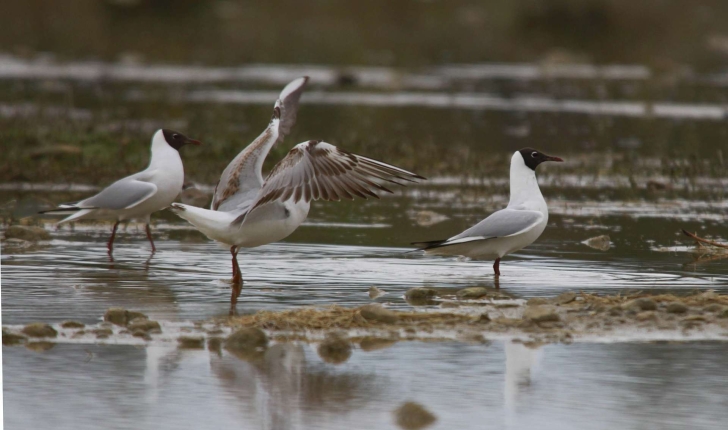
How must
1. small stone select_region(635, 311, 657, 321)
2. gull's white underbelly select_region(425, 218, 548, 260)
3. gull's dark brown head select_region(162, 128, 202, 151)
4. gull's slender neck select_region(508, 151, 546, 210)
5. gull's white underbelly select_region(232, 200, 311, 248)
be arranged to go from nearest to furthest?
small stone select_region(635, 311, 657, 321) < gull's white underbelly select_region(232, 200, 311, 248) < gull's white underbelly select_region(425, 218, 548, 260) < gull's slender neck select_region(508, 151, 546, 210) < gull's dark brown head select_region(162, 128, 202, 151)

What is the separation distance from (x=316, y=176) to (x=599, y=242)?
3696 mm

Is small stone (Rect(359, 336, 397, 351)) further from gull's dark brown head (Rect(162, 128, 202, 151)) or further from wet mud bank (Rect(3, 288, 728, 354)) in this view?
gull's dark brown head (Rect(162, 128, 202, 151))

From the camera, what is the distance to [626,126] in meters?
Answer: 23.0

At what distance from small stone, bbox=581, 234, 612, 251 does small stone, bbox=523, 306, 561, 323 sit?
12.1ft

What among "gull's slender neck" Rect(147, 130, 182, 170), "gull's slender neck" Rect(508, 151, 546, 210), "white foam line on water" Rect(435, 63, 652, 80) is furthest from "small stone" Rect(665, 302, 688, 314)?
"white foam line on water" Rect(435, 63, 652, 80)

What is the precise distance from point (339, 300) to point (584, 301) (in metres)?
1.74

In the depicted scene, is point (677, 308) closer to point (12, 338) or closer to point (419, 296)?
point (419, 296)

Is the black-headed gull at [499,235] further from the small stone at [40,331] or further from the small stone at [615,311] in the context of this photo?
the small stone at [40,331]

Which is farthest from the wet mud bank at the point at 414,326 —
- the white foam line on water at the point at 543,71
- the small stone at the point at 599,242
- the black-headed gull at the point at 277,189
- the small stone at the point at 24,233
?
the white foam line on water at the point at 543,71

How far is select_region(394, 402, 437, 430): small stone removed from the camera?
612 centimetres

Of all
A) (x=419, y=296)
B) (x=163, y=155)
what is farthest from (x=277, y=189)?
(x=163, y=155)

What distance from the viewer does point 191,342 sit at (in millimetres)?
7660

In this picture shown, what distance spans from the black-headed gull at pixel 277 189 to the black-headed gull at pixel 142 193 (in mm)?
1427

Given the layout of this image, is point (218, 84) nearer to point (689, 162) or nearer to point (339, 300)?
point (689, 162)
